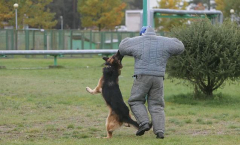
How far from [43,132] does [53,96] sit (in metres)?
5.00

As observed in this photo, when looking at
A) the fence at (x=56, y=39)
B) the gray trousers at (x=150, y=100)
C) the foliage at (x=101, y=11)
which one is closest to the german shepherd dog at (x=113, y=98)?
the gray trousers at (x=150, y=100)

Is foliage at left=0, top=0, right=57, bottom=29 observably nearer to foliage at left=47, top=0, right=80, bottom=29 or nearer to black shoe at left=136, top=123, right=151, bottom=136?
foliage at left=47, top=0, right=80, bottom=29

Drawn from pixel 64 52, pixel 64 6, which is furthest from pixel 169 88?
pixel 64 6

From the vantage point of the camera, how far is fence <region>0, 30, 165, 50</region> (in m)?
30.9

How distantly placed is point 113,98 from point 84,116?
2.75 meters

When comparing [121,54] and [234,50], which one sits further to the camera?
[234,50]

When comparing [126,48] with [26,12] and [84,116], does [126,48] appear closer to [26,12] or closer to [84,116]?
[84,116]

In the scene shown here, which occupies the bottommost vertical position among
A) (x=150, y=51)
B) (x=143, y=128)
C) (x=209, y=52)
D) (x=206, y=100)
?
(x=206, y=100)

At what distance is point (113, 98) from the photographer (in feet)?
24.8

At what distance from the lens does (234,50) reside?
38.4ft

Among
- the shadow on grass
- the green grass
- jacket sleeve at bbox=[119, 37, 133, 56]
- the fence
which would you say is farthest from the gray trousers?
the fence

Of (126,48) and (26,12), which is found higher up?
(26,12)

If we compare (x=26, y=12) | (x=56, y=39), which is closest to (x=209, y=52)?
(x=56, y=39)

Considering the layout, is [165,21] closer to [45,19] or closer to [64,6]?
[45,19]
